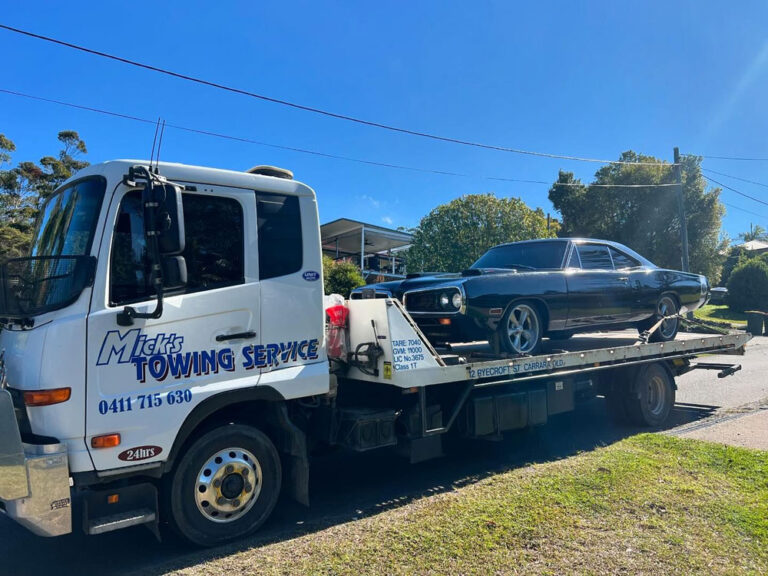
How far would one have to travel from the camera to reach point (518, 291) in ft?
19.3

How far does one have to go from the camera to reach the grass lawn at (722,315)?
28.7 meters

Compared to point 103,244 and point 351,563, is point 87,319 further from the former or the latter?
point 351,563

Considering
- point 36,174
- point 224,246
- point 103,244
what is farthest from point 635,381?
point 36,174

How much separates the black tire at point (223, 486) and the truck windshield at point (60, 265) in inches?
51.4

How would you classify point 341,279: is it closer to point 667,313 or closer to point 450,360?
point 667,313

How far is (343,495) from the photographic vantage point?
4992 millimetres

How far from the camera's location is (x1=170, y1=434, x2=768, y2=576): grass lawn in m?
3.49

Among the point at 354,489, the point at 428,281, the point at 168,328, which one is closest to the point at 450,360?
the point at 428,281

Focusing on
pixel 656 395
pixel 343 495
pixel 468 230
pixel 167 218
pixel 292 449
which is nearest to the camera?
pixel 167 218

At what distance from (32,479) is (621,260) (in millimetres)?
7003

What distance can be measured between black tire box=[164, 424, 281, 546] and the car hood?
222 centimetres

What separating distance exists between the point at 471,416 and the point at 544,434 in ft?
6.93

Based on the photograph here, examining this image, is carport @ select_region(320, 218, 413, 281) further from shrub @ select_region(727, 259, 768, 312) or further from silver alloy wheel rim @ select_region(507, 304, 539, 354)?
shrub @ select_region(727, 259, 768, 312)

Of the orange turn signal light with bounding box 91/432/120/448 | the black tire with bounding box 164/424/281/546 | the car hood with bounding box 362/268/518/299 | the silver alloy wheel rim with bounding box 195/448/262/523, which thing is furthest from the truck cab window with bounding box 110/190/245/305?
the car hood with bounding box 362/268/518/299
